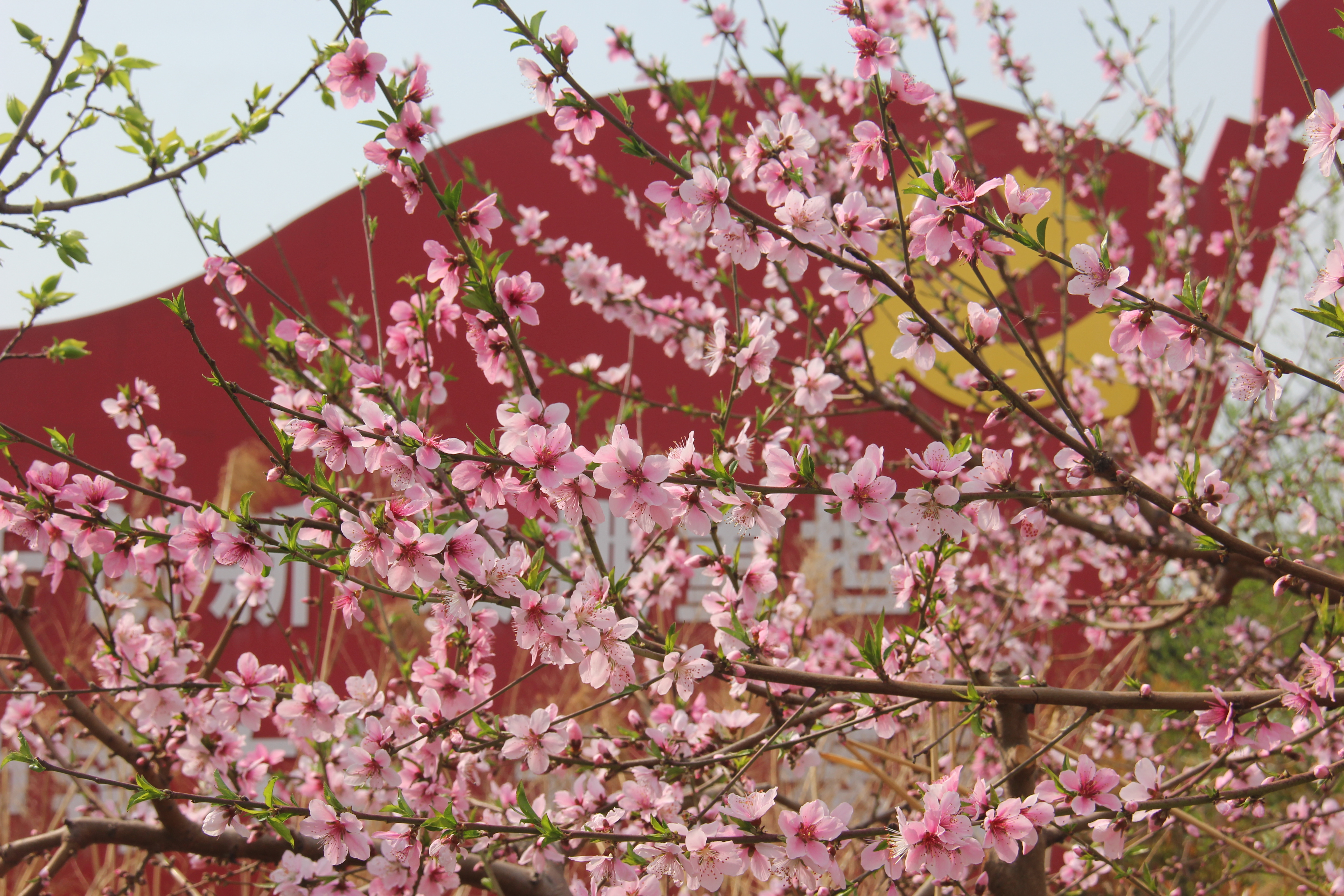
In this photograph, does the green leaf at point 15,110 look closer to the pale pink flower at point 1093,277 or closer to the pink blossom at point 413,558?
the pink blossom at point 413,558

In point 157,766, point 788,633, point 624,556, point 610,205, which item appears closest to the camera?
point 157,766

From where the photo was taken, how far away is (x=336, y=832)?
5.00ft

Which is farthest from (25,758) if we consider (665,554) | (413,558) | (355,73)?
(665,554)

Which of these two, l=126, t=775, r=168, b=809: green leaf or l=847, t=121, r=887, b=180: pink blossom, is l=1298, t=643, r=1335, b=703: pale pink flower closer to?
l=847, t=121, r=887, b=180: pink blossom

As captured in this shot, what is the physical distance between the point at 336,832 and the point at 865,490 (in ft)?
3.75

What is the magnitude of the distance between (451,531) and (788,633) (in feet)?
4.89

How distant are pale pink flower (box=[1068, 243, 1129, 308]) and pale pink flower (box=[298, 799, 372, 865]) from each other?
1513mm

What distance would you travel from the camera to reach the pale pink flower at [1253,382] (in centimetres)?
125

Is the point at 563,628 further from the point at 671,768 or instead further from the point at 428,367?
the point at 428,367

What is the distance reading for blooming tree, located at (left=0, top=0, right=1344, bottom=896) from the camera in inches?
52.3

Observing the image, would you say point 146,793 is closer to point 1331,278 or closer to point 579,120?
point 579,120

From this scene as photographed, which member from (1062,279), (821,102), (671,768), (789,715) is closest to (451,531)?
(671,768)

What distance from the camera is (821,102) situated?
23.6ft

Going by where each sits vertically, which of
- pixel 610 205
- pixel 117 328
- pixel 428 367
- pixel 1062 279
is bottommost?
pixel 428 367
